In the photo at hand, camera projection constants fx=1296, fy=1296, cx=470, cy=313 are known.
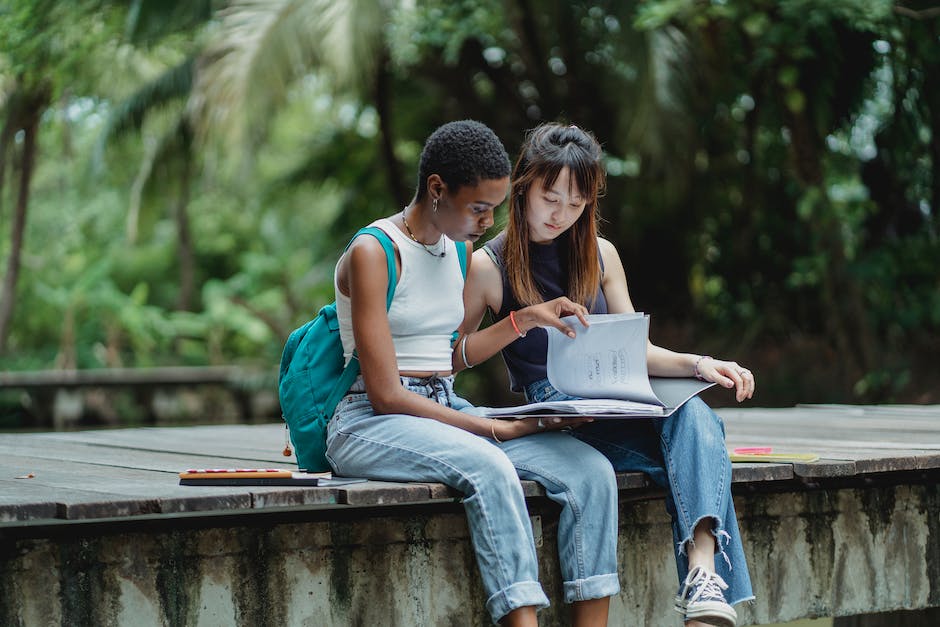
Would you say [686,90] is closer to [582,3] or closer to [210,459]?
[582,3]

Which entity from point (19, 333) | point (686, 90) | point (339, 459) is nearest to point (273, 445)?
point (339, 459)

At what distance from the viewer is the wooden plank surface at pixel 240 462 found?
287 centimetres

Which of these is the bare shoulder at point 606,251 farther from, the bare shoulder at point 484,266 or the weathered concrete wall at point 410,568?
the weathered concrete wall at point 410,568

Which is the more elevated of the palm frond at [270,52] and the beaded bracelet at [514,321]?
the palm frond at [270,52]

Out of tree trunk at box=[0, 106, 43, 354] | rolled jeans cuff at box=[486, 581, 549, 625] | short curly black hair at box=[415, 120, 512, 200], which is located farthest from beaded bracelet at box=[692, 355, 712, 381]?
tree trunk at box=[0, 106, 43, 354]

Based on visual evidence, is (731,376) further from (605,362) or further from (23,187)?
(23,187)

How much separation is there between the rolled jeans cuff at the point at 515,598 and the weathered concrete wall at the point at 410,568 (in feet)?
1.50

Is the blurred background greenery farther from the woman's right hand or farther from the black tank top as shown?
the woman's right hand

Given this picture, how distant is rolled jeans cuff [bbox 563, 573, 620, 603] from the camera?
3211 mm

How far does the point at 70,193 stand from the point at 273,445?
2088 centimetres

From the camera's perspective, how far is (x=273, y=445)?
5008 mm

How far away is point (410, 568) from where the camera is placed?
3.43m

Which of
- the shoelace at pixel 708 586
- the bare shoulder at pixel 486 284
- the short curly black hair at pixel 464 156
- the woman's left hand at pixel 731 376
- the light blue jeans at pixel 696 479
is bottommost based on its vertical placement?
the shoelace at pixel 708 586

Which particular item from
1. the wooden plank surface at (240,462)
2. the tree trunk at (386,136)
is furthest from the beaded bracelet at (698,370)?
the tree trunk at (386,136)
